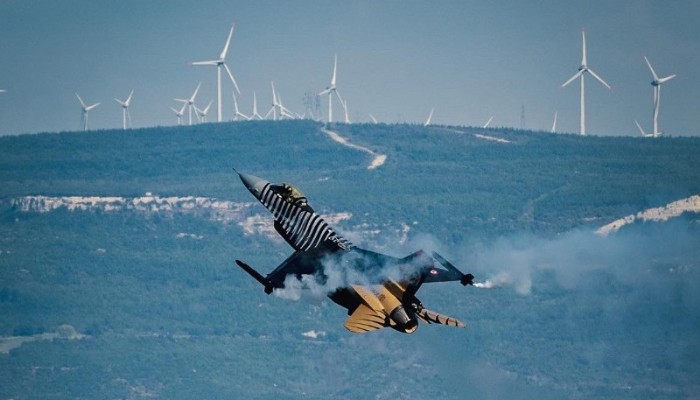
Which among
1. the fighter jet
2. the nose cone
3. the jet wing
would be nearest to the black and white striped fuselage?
the fighter jet

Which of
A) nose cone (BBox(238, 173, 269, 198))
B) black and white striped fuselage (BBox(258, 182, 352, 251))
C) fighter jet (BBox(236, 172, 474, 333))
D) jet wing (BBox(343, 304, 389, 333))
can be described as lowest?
jet wing (BBox(343, 304, 389, 333))

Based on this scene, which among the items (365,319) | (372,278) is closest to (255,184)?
(372,278)

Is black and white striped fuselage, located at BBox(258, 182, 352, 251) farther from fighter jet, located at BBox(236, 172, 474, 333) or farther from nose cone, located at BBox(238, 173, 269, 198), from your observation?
nose cone, located at BBox(238, 173, 269, 198)

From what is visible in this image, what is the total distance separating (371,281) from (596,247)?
43986mm

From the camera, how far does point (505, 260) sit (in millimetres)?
125562

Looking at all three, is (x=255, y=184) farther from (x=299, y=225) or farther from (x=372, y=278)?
(x=372, y=278)

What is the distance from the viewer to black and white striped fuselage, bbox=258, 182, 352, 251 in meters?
118

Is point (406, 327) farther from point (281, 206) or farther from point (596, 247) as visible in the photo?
point (596, 247)

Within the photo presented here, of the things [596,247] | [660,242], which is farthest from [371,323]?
[660,242]

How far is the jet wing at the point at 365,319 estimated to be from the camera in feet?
359

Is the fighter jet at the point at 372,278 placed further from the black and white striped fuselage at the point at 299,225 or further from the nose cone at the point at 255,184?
the nose cone at the point at 255,184

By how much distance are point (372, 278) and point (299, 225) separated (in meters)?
9.55

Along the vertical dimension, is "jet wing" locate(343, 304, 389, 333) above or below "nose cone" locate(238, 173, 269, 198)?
below

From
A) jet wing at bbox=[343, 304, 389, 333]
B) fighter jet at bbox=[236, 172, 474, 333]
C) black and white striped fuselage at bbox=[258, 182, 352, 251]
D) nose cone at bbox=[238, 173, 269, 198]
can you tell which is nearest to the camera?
jet wing at bbox=[343, 304, 389, 333]
